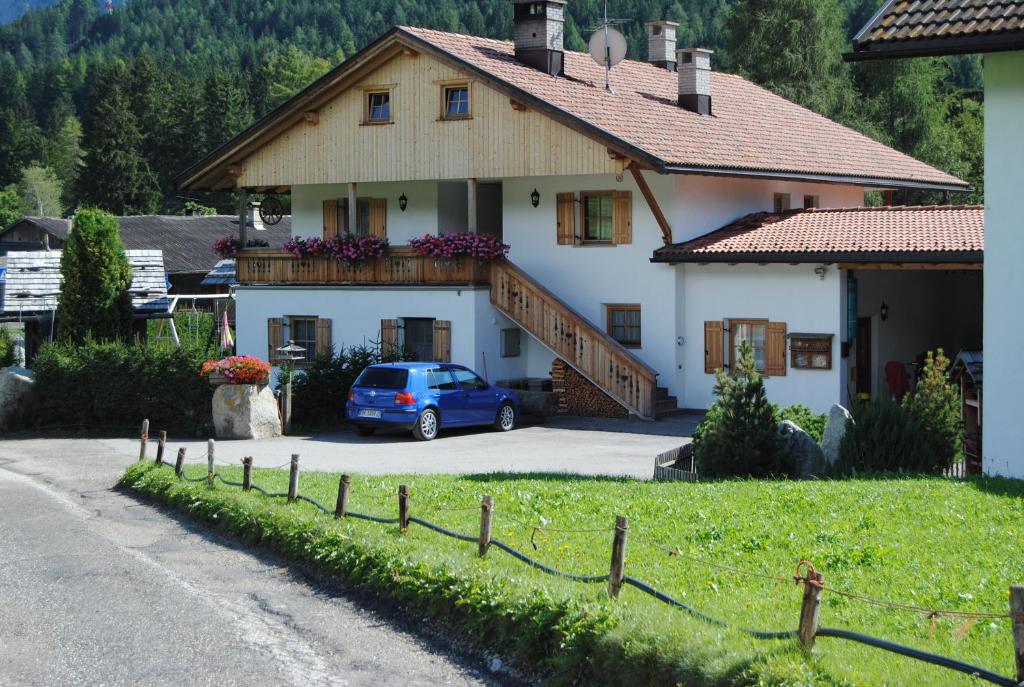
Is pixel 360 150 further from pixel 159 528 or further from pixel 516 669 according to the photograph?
pixel 516 669

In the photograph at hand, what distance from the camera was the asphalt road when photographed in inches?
431

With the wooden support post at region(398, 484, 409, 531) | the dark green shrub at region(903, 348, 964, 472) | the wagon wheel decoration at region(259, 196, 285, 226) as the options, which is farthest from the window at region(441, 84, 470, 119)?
the wooden support post at region(398, 484, 409, 531)

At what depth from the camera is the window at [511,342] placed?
107 feet

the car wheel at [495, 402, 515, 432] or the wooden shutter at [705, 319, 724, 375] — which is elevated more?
the wooden shutter at [705, 319, 724, 375]

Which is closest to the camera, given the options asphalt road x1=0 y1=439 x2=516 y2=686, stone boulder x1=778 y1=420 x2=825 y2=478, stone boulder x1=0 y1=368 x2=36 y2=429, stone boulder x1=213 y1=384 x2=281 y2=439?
asphalt road x1=0 y1=439 x2=516 y2=686

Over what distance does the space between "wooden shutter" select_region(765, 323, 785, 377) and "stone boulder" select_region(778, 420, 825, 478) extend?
10.6m

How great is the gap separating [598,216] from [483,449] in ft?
27.0

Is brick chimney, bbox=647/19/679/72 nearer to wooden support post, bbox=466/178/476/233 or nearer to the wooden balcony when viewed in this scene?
wooden support post, bbox=466/178/476/233

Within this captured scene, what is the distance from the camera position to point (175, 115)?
101000 mm

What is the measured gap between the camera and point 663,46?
41844 mm

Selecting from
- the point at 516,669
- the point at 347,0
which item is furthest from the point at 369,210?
the point at 347,0

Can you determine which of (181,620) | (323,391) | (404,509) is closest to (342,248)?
(323,391)

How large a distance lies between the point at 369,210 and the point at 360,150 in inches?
93.4

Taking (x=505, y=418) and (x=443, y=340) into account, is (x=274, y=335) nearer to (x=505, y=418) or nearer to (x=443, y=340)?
(x=443, y=340)
